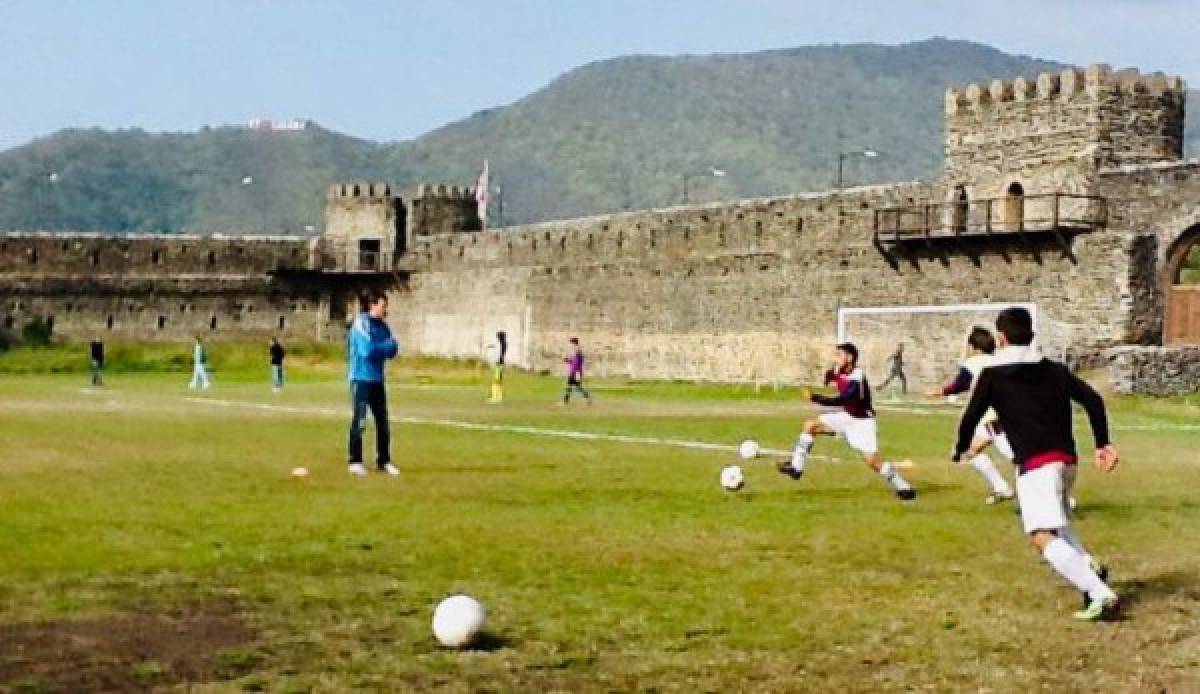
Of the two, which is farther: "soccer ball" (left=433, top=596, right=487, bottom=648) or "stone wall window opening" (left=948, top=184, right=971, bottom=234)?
"stone wall window opening" (left=948, top=184, right=971, bottom=234)

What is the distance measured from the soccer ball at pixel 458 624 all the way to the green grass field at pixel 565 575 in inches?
3.9

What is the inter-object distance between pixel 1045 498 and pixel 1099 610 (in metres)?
0.67

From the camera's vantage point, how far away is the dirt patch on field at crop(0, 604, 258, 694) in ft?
27.6

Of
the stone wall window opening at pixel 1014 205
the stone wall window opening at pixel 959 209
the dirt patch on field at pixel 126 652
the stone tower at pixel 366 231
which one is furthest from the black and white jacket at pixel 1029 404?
the stone tower at pixel 366 231

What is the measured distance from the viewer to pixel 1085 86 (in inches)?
1805

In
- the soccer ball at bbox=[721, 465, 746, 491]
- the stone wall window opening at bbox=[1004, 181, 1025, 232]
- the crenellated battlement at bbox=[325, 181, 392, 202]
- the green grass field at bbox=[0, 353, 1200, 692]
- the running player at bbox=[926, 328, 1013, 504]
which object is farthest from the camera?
the crenellated battlement at bbox=[325, 181, 392, 202]

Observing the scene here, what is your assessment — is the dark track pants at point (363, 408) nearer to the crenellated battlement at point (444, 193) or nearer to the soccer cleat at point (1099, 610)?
the soccer cleat at point (1099, 610)

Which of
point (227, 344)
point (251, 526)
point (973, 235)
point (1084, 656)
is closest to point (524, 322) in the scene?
point (227, 344)

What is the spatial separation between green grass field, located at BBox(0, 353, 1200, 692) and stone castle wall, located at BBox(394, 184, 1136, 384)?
75.5 feet

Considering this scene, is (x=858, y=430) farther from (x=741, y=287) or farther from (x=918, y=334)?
(x=741, y=287)

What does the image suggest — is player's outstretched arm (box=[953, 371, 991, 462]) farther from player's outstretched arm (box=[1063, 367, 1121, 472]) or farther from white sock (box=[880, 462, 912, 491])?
white sock (box=[880, 462, 912, 491])

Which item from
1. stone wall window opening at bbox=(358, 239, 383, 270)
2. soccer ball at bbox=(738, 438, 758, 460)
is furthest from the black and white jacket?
stone wall window opening at bbox=(358, 239, 383, 270)

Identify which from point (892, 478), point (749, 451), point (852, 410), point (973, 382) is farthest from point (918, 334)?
point (973, 382)

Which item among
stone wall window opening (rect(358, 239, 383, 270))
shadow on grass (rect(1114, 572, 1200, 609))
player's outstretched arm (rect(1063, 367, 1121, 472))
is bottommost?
shadow on grass (rect(1114, 572, 1200, 609))
